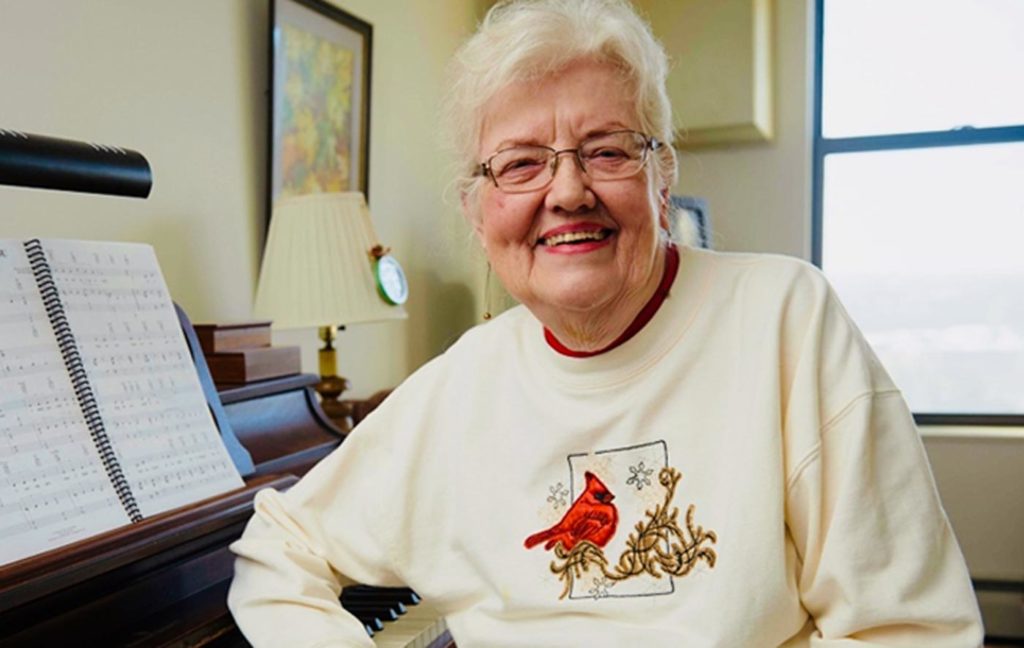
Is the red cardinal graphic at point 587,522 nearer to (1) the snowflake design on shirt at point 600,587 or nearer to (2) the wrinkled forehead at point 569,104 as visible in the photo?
(1) the snowflake design on shirt at point 600,587

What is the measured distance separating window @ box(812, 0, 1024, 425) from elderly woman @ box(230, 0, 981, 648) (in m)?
2.95

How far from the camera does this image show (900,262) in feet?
12.8

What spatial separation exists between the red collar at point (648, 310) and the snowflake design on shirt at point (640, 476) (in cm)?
14

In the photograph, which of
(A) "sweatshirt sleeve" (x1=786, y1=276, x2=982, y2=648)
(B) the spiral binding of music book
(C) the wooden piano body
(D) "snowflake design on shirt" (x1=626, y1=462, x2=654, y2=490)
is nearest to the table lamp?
(C) the wooden piano body

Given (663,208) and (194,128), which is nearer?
(663,208)

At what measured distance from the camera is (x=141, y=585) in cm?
114

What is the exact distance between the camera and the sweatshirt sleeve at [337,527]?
3.85 ft

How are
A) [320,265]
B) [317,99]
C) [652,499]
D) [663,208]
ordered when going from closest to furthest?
[652,499] → [663,208] → [320,265] → [317,99]

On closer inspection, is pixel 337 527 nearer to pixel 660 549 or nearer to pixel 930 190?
pixel 660 549

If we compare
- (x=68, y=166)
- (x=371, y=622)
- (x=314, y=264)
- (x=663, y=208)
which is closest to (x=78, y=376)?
(x=68, y=166)

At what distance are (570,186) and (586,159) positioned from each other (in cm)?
4

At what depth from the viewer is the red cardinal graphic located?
1.11 meters

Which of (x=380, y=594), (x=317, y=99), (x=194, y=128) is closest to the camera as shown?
(x=380, y=594)

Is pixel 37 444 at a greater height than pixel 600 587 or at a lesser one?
greater
